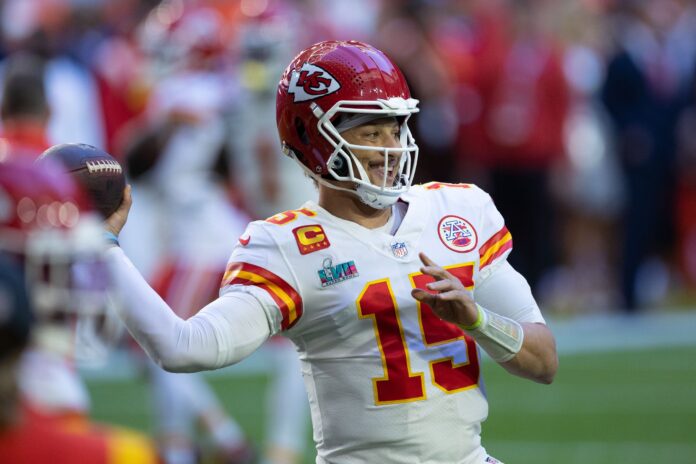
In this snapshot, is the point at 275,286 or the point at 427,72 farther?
the point at 427,72

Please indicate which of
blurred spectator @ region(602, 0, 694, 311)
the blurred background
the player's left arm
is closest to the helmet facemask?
the player's left arm

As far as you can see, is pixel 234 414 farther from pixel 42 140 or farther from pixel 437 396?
pixel 437 396

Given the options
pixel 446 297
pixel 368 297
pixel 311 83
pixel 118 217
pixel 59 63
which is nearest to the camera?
pixel 446 297

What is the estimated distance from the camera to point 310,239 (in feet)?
10.7

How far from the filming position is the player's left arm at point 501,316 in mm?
3008

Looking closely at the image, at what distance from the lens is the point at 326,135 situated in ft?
10.8

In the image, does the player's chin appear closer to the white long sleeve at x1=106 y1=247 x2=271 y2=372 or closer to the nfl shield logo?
the nfl shield logo

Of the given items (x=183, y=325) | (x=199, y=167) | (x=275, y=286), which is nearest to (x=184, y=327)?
(x=183, y=325)

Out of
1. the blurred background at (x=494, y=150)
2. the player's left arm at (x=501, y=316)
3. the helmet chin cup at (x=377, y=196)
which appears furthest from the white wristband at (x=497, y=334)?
the blurred background at (x=494, y=150)

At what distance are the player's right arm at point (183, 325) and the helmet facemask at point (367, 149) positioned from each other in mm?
370

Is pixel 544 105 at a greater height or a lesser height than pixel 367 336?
lesser

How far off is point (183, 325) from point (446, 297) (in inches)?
22.8

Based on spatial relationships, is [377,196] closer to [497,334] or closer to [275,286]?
[275,286]

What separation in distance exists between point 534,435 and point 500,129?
4.34m
